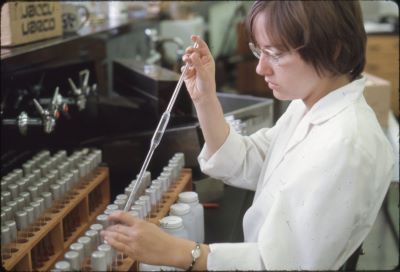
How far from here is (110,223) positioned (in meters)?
1.04

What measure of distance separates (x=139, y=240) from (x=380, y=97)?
1759 millimetres

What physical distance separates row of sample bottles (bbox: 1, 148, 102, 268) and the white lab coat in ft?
1.51

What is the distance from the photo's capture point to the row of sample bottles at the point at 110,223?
3.38ft

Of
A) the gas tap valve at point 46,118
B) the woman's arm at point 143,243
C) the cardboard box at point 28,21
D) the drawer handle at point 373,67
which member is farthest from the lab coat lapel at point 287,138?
the drawer handle at point 373,67

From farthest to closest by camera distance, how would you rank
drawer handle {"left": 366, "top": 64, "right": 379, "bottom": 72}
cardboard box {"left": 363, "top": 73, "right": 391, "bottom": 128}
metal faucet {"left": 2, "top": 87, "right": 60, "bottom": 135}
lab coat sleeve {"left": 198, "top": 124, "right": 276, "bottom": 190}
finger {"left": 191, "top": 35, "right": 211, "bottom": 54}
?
drawer handle {"left": 366, "top": 64, "right": 379, "bottom": 72}, cardboard box {"left": 363, "top": 73, "right": 391, "bottom": 128}, metal faucet {"left": 2, "top": 87, "right": 60, "bottom": 135}, lab coat sleeve {"left": 198, "top": 124, "right": 276, "bottom": 190}, finger {"left": 191, "top": 35, "right": 211, "bottom": 54}

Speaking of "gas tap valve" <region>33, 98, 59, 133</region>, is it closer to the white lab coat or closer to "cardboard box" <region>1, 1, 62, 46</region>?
"cardboard box" <region>1, 1, 62, 46</region>

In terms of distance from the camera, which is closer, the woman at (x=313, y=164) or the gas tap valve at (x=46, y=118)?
the woman at (x=313, y=164)

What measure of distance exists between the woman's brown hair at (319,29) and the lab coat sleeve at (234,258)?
0.40 meters

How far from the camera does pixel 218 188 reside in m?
1.79

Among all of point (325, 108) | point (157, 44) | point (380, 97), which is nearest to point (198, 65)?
point (325, 108)

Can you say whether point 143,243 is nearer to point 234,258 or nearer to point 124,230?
point 124,230

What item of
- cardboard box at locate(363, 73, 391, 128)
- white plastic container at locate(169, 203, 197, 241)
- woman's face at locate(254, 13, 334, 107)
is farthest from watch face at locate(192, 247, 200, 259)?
cardboard box at locate(363, 73, 391, 128)

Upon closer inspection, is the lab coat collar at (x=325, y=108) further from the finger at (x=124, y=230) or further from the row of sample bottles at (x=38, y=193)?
the row of sample bottles at (x=38, y=193)

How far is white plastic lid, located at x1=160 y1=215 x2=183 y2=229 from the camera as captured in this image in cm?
119
